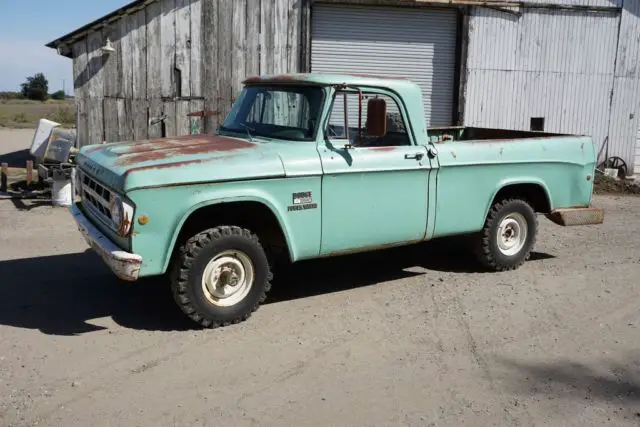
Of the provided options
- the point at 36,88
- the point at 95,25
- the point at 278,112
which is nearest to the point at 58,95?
the point at 36,88

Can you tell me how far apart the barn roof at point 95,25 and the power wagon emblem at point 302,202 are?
743 cm

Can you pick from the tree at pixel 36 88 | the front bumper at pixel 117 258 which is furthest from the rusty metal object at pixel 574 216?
the tree at pixel 36 88

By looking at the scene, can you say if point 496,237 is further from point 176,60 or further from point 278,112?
point 176,60

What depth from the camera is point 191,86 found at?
11836 mm

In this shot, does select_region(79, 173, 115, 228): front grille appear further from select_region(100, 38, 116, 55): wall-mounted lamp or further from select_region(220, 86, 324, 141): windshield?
select_region(100, 38, 116, 55): wall-mounted lamp

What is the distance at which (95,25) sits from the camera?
11188 mm

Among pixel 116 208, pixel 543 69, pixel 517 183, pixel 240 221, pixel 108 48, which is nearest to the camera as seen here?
pixel 116 208

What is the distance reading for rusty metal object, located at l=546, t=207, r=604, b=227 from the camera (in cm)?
718

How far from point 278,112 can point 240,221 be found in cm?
113

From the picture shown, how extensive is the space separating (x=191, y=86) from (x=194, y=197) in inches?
→ 293

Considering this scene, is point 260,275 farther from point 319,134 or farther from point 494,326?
point 494,326

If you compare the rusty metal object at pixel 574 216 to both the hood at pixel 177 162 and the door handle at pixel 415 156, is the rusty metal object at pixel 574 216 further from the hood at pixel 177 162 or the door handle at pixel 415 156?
the hood at pixel 177 162

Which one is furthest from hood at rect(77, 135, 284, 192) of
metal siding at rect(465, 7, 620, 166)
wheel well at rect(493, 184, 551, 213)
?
metal siding at rect(465, 7, 620, 166)

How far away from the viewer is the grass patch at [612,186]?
1309cm
